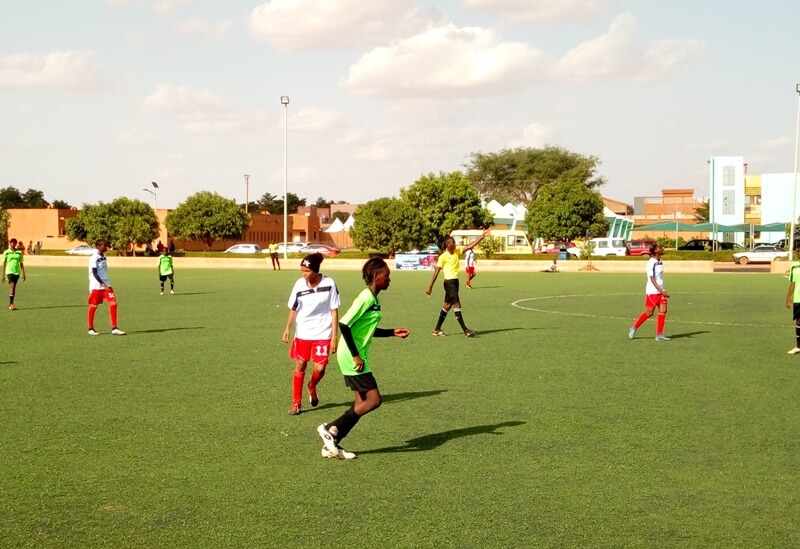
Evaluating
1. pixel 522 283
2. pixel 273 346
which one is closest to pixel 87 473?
pixel 273 346

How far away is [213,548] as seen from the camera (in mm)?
4914

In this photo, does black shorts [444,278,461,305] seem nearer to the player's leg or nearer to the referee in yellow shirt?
the referee in yellow shirt

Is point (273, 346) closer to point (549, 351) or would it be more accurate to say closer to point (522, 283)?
point (549, 351)

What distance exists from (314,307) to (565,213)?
6081 centimetres

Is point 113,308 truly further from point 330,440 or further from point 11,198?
point 11,198

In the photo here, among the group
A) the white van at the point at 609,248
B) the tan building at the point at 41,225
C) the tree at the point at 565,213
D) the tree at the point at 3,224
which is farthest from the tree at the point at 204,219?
the white van at the point at 609,248

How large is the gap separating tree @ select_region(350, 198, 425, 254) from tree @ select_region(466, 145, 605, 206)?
36.6 m

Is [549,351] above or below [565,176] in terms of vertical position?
below

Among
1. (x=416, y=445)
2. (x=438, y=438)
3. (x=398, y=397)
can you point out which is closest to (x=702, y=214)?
(x=398, y=397)

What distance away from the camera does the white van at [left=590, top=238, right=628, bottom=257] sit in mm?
64062

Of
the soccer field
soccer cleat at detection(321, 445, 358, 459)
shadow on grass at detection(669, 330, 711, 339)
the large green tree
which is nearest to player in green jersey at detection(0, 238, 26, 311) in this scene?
the soccer field

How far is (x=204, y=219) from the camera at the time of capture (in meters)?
78.0

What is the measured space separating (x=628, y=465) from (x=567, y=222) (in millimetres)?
62788

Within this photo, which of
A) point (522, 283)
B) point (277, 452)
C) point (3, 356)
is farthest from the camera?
point (522, 283)
